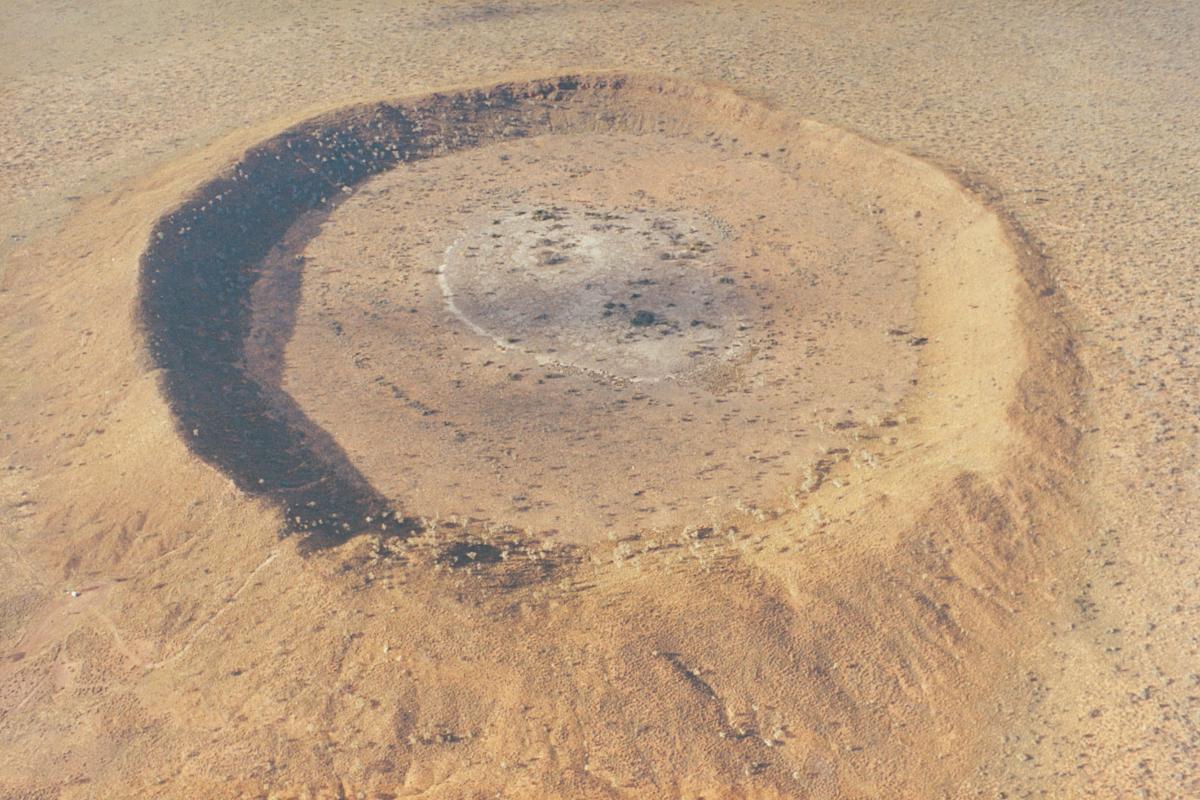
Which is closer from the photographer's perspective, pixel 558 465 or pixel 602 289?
pixel 558 465

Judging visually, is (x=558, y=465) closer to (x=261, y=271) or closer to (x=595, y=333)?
(x=595, y=333)

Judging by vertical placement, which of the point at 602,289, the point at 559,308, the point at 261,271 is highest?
the point at 602,289

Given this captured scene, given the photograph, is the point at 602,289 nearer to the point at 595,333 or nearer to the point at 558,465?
the point at 595,333

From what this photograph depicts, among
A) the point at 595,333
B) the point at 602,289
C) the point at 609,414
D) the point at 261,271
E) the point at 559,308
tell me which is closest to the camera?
the point at 609,414

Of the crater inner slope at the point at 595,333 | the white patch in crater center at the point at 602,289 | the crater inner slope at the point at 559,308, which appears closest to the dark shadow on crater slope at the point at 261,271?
the crater inner slope at the point at 559,308

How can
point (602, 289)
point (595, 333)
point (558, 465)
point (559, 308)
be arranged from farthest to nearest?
point (602, 289), point (559, 308), point (595, 333), point (558, 465)

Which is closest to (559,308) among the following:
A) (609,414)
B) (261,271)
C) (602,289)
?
(602,289)

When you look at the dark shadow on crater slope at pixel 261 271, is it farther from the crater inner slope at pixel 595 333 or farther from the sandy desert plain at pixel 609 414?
the crater inner slope at pixel 595 333

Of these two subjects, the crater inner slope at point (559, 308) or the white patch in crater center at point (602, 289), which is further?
the white patch in crater center at point (602, 289)

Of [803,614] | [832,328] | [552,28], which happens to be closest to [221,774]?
[803,614]

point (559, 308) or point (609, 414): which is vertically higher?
point (609, 414)
